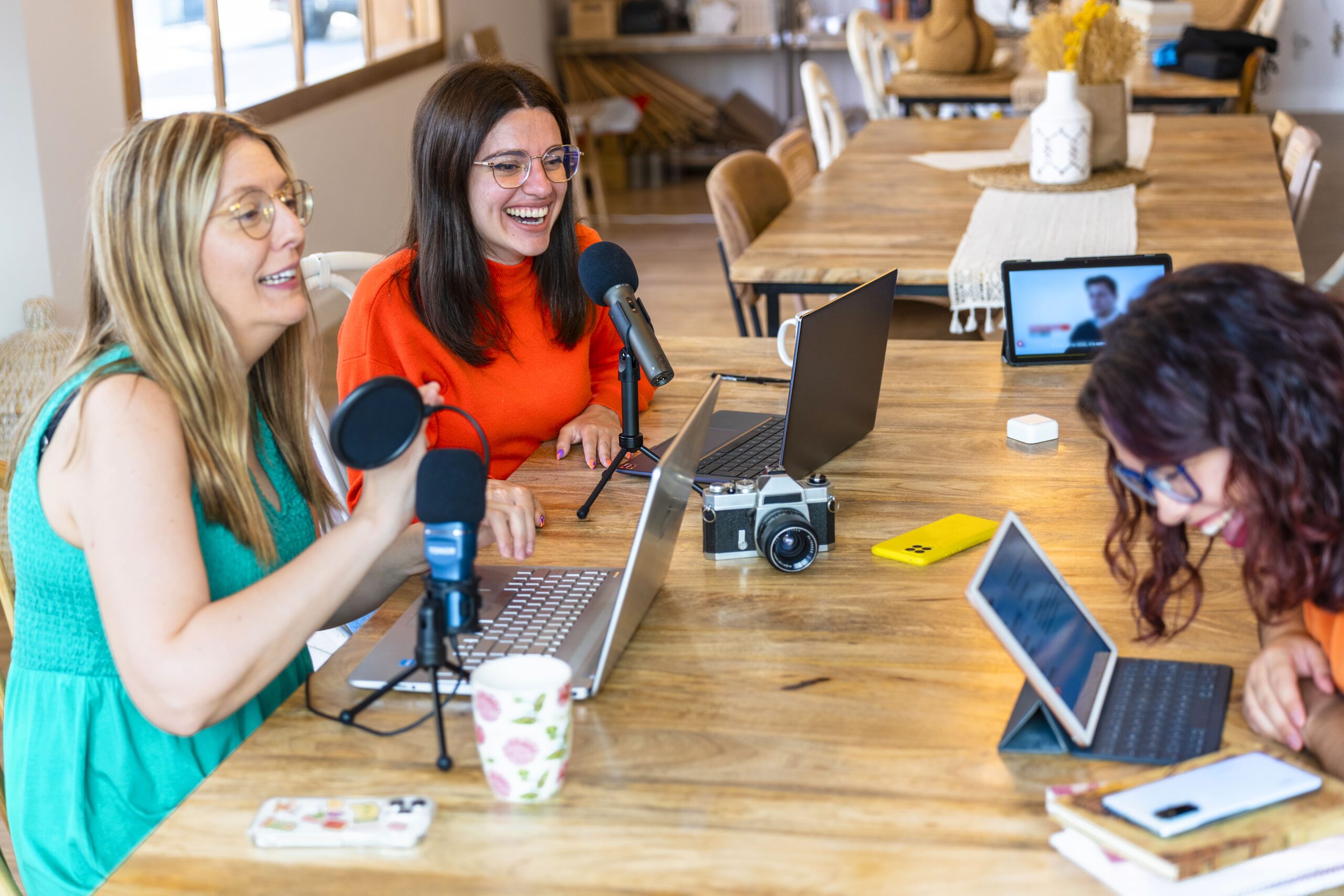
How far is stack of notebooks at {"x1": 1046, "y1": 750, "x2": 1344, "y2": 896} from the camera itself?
3.08ft

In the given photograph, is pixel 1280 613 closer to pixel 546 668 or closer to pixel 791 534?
pixel 791 534

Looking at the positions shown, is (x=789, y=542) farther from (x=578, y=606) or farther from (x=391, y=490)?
(x=391, y=490)

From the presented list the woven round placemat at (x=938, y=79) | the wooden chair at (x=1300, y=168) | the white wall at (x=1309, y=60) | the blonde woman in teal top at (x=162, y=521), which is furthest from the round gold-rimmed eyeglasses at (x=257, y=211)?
the white wall at (x=1309, y=60)

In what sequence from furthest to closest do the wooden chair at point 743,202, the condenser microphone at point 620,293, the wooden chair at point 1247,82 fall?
1. the wooden chair at point 1247,82
2. the wooden chair at point 743,202
3. the condenser microphone at point 620,293

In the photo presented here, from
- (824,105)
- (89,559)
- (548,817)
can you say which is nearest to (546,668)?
(548,817)

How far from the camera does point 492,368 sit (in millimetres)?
2041

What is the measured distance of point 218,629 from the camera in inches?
45.7

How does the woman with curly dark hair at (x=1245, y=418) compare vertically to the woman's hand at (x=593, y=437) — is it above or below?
above

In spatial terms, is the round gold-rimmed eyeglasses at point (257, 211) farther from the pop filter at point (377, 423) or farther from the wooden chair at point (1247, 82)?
the wooden chair at point (1247, 82)

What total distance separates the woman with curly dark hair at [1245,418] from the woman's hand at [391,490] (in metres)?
0.58

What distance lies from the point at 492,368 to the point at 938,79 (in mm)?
3666

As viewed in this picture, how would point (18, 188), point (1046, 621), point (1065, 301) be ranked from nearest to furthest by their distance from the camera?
point (1046, 621)
point (1065, 301)
point (18, 188)

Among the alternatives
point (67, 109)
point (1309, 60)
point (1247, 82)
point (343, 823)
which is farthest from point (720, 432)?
A: point (1309, 60)

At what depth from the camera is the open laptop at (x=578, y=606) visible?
1.24 meters
